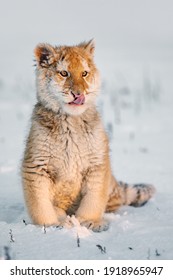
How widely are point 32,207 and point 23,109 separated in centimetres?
1128

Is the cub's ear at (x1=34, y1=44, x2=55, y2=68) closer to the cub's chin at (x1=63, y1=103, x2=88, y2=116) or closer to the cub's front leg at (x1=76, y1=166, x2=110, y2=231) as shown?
the cub's chin at (x1=63, y1=103, x2=88, y2=116)

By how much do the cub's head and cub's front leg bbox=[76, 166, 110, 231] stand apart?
2.40ft

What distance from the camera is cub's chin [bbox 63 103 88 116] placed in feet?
20.5

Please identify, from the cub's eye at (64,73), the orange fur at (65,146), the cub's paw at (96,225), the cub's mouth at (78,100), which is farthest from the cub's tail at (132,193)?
the cub's eye at (64,73)

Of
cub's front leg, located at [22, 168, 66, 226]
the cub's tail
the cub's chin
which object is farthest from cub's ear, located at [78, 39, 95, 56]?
the cub's tail

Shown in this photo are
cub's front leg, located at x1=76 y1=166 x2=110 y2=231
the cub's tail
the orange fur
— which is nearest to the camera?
the orange fur

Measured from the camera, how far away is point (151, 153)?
477 inches

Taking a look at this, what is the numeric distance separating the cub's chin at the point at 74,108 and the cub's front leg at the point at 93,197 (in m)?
0.67

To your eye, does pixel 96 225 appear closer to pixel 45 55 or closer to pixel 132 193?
pixel 132 193

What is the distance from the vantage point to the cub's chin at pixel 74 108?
6.23m

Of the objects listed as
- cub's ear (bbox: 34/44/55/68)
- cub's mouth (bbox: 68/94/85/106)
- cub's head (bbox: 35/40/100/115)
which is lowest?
cub's mouth (bbox: 68/94/85/106)

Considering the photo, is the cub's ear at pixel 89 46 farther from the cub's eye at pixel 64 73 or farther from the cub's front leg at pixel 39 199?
the cub's front leg at pixel 39 199

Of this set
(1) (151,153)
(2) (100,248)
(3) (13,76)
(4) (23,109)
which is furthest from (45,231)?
(3) (13,76)
